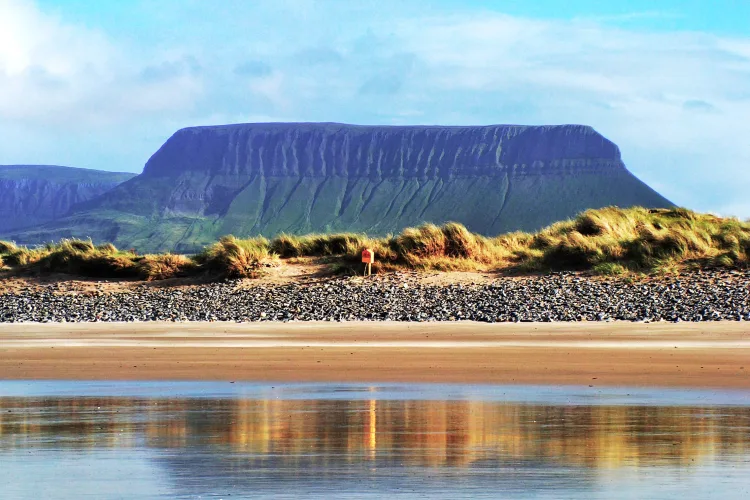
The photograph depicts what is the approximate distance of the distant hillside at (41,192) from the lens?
170750mm

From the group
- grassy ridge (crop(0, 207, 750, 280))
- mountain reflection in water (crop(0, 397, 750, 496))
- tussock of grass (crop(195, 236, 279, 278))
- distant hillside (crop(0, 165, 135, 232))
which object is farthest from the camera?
distant hillside (crop(0, 165, 135, 232))

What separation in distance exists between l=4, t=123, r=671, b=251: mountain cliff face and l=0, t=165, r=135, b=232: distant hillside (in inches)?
624

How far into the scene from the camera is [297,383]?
12.2m

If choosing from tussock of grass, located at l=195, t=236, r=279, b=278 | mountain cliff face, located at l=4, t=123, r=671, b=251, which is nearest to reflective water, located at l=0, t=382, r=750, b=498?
tussock of grass, located at l=195, t=236, r=279, b=278

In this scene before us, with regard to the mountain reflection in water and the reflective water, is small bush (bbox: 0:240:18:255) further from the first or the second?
the mountain reflection in water

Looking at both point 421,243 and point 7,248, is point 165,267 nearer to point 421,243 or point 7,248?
point 421,243

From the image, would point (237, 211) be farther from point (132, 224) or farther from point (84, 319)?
point (84, 319)

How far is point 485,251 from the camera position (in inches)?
1192

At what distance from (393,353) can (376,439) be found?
7.42m

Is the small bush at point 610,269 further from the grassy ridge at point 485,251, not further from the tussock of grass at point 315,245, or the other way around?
the tussock of grass at point 315,245

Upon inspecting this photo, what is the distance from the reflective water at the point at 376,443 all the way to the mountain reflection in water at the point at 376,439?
0.01 meters

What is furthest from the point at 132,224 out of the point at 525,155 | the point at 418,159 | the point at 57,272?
the point at 57,272

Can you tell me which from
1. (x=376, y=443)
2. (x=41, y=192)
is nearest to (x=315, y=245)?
(x=376, y=443)

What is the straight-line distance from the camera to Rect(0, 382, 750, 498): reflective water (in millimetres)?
6383
